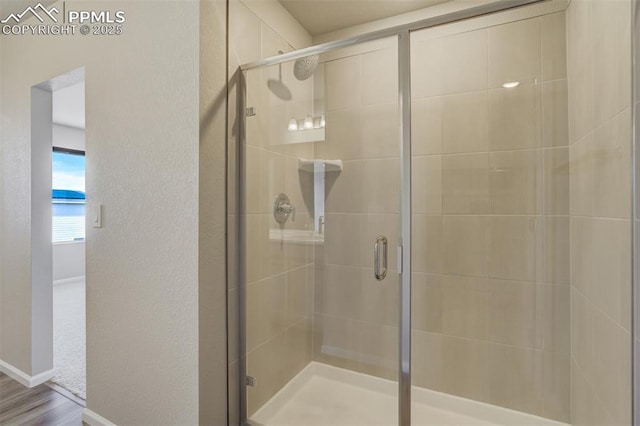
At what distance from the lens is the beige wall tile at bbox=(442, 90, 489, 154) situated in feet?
5.53

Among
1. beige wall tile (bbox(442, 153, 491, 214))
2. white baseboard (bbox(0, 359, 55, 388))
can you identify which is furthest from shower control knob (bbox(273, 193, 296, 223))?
white baseboard (bbox(0, 359, 55, 388))

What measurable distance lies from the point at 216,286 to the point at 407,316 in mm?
922

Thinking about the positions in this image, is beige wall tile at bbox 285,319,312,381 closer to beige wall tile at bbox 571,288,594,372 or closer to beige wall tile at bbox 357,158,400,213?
beige wall tile at bbox 357,158,400,213

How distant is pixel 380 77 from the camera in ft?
5.08

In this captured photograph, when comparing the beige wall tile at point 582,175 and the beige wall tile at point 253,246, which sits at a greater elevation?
the beige wall tile at point 582,175

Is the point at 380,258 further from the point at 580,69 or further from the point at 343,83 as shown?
the point at 580,69

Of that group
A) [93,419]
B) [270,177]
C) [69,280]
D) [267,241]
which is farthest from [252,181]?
[69,280]

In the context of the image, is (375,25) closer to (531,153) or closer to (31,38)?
(531,153)

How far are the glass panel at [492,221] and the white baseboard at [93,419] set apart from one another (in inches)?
68.5

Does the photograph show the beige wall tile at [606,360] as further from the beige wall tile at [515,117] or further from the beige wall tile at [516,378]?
the beige wall tile at [515,117]

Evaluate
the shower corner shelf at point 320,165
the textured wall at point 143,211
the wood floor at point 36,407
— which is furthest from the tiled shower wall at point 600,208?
the wood floor at point 36,407

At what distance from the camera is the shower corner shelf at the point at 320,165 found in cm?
173

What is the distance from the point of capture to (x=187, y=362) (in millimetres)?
1465

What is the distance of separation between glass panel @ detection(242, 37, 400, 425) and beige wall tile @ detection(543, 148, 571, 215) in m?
0.77
